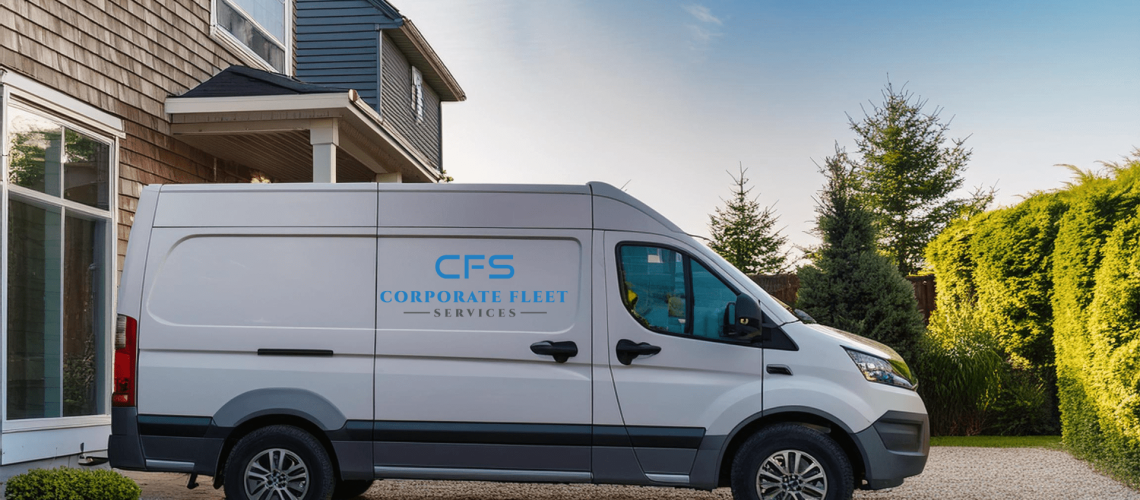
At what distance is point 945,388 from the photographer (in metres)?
9.77

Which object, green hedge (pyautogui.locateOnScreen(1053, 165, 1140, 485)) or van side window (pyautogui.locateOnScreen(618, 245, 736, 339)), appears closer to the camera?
van side window (pyautogui.locateOnScreen(618, 245, 736, 339))

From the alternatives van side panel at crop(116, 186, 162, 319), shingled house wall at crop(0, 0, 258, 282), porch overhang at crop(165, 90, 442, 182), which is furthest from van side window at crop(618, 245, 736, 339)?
shingled house wall at crop(0, 0, 258, 282)

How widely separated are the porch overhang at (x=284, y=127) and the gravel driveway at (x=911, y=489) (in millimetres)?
3135

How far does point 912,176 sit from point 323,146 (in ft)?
66.4

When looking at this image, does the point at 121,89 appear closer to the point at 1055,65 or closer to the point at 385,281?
the point at 385,281

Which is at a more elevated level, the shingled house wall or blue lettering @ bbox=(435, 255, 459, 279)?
the shingled house wall

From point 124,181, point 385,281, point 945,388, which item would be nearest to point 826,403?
point 385,281

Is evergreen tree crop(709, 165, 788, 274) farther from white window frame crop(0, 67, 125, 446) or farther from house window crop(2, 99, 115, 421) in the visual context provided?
house window crop(2, 99, 115, 421)

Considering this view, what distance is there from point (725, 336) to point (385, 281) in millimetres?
2188

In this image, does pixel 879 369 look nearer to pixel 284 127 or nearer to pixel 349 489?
pixel 349 489

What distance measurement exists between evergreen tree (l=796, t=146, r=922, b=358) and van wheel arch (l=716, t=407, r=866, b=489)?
186 inches

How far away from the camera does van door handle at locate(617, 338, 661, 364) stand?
505 cm

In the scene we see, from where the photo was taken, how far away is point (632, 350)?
5.05 meters

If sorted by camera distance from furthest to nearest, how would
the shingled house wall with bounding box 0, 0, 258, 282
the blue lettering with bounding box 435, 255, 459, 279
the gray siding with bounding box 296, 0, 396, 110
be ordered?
the gray siding with bounding box 296, 0, 396, 110 < the shingled house wall with bounding box 0, 0, 258, 282 < the blue lettering with bounding box 435, 255, 459, 279
